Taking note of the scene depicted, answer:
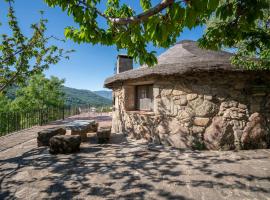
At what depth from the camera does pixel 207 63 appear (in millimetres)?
5066

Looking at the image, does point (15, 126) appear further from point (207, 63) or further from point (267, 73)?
point (267, 73)

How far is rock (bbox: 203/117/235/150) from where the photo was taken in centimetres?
517

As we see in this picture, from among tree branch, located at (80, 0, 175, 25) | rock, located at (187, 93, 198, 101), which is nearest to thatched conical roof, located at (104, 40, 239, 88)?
rock, located at (187, 93, 198, 101)

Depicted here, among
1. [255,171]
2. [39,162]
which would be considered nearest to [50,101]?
[39,162]

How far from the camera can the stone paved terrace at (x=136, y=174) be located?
3008mm

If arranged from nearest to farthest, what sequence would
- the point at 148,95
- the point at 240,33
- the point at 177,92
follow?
the point at 240,33 → the point at 177,92 → the point at 148,95

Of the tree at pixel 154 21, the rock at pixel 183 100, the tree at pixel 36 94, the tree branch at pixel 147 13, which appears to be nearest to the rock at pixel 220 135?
the rock at pixel 183 100

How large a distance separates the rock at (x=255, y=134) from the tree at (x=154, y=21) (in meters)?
2.46

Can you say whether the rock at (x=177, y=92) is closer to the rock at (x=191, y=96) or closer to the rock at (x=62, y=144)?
the rock at (x=191, y=96)

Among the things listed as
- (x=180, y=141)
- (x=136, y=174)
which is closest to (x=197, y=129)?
(x=180, y=141)

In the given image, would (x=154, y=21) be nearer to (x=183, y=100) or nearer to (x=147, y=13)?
(x=147, y=13)

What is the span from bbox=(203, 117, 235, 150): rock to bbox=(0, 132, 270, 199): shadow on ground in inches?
12.8

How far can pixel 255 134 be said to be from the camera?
520 centimetres

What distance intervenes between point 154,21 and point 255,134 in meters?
4.97
